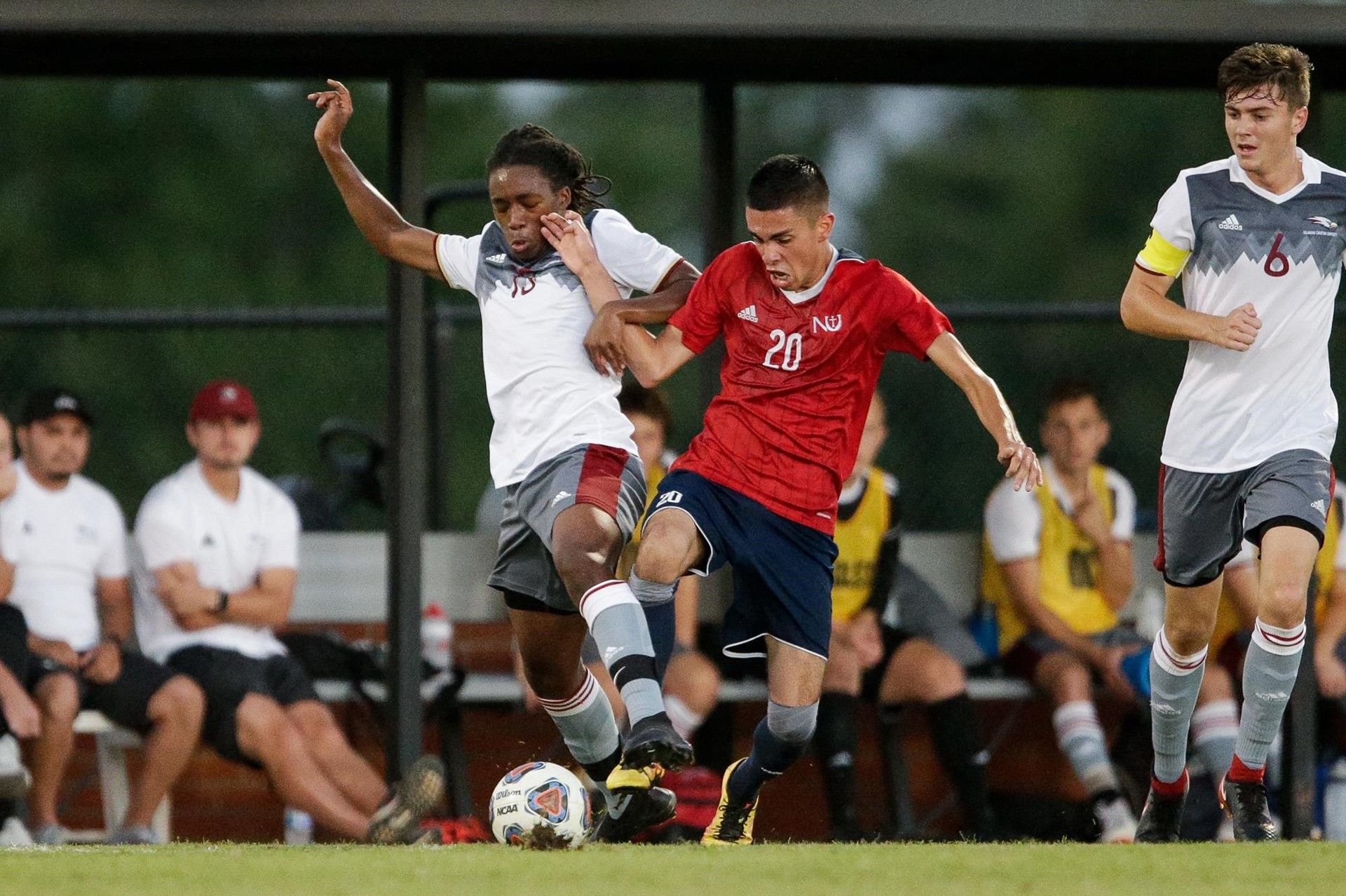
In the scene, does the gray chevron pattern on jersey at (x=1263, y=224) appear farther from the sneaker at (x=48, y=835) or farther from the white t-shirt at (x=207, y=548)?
the sneaker at (x=48, y=835)

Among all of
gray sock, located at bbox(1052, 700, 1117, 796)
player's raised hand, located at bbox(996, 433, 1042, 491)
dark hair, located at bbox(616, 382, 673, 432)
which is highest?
dark hair, located at bbox(616, 382, 673, 432)

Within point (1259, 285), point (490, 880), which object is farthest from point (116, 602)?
point (1259, 285)

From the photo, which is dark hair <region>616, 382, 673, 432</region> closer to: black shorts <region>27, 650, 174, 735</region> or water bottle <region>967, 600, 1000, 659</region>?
water bottle <region>967, 600, 1000, 659</region>

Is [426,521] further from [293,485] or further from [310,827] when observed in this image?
[310,827]

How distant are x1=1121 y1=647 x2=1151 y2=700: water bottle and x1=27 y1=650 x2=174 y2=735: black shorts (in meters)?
3.72

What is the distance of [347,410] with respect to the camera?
10.8 meters

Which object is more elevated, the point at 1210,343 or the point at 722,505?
the point at 1210,343

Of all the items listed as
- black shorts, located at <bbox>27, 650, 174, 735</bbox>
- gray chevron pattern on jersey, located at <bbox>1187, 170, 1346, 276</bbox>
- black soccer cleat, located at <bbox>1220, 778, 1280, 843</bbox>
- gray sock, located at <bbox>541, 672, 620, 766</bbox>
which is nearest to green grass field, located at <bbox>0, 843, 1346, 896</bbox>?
black soccer cleat, located at <bbox>1220, 778, 1280, 843</bbox>

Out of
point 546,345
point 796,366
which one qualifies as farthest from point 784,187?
point 546,345

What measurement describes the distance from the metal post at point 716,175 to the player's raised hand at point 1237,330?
271cm

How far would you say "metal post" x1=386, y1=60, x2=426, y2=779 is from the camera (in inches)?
294

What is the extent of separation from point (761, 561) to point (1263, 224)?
5.56ft

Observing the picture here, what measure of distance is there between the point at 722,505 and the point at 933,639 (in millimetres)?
2710

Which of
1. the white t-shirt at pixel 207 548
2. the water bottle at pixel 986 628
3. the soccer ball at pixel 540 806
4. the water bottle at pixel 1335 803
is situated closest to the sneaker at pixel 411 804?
the soccer ball at pixel 540 806
